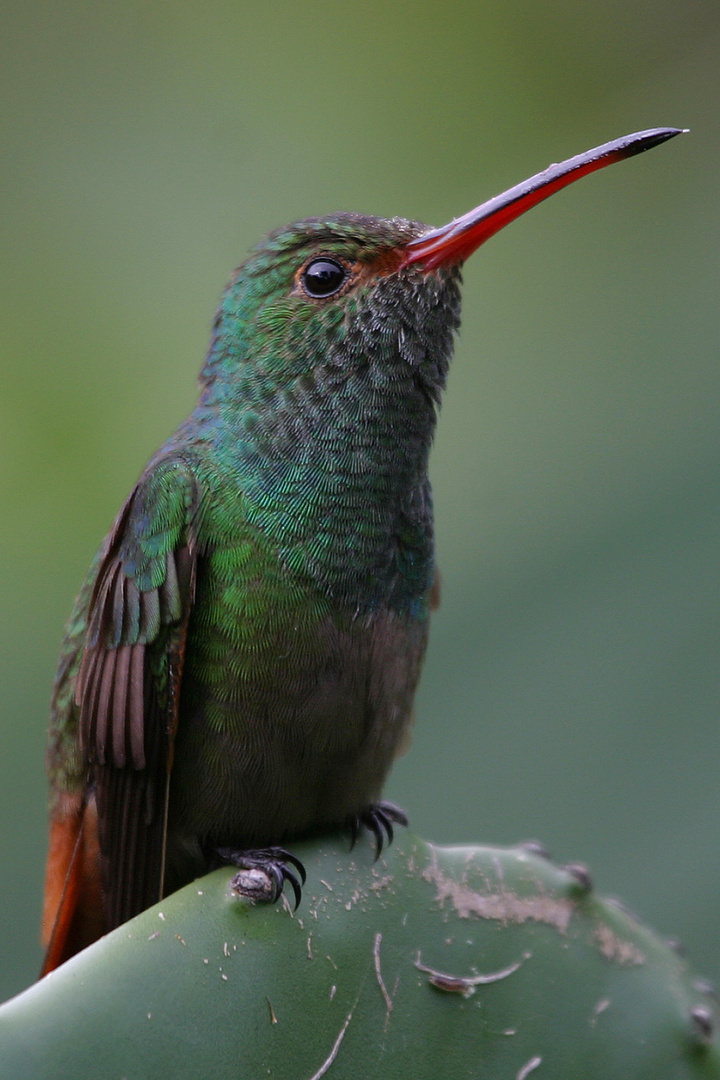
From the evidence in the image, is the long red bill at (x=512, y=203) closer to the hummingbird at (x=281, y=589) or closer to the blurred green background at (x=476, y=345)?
the hummingbird at (x=281, y=589)

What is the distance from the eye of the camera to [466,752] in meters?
3.46

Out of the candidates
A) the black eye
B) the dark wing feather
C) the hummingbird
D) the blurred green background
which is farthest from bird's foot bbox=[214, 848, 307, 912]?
the blurred green background

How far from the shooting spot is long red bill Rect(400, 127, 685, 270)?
7.23 ft

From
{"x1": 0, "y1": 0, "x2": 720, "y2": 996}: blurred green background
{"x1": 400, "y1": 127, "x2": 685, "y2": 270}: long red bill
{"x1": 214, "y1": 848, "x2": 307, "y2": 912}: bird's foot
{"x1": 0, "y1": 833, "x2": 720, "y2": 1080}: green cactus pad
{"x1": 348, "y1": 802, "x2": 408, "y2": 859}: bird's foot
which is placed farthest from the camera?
{"x1": 0, "y1": 0, "x2": 720, "y2": 996}: blurred green background

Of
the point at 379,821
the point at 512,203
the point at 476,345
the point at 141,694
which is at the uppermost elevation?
the point at 512,203

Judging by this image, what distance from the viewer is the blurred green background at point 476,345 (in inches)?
136

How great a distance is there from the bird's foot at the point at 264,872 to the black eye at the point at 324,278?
106 centimetres

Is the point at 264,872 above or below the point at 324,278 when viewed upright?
below

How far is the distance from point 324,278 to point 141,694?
2.86 ft

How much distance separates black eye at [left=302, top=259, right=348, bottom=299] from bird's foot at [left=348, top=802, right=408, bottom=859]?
1.02 meters

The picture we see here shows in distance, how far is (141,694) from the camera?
7.49 ft

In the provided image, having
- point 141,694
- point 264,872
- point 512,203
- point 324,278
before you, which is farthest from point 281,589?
point 512,203

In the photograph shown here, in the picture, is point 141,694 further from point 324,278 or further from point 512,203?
point 512,203

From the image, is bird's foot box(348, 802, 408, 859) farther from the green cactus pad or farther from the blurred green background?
the blurred green background
